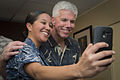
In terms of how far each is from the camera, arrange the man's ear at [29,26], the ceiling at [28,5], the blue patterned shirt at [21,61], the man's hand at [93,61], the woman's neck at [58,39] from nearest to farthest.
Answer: the man's hand at [93,61] → the blue patterned shirt at [21,61] → the man's ear at [29,26] → the woman's neck at [58,39] → the ceiling at [28,5]

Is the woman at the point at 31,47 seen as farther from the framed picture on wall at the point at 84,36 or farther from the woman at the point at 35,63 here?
the framed picture on wall at the point at 84,36

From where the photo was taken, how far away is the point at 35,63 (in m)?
0.78

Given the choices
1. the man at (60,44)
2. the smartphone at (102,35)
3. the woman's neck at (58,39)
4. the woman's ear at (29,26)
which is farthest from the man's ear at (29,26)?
the smartphone at (102,35)

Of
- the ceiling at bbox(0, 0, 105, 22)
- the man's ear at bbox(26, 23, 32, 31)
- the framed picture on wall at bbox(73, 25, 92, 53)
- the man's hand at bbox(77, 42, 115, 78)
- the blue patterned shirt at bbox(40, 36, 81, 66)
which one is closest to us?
the man's hand at bbox(77, 42, 115, 78)

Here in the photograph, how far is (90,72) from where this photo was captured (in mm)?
545

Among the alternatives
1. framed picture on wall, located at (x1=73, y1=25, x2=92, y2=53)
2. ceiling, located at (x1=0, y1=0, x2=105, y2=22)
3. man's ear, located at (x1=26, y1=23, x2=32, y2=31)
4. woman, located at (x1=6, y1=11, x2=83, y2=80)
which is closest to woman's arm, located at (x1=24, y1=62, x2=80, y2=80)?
woman, located at (x1=6, y1=11, x2=83, y2=80)

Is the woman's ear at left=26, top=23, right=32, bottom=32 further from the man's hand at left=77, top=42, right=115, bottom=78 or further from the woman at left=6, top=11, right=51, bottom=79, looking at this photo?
the man's hand at left=77, top=42, right=115, bottom=78

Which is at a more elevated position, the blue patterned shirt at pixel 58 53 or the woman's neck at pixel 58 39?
the woman's neck at pixel 58 39

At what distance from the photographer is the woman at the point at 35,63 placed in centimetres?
62

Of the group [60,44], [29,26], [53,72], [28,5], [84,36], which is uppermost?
[28,5]

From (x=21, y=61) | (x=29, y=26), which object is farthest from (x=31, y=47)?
(x=29, y=26)

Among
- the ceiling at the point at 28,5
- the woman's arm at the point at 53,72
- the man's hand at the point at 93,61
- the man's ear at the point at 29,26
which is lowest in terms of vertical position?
the woman's arm at the point at 53,72

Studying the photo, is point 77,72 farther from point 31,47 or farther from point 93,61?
point 31,47

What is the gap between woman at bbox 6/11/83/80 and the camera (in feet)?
2.02
